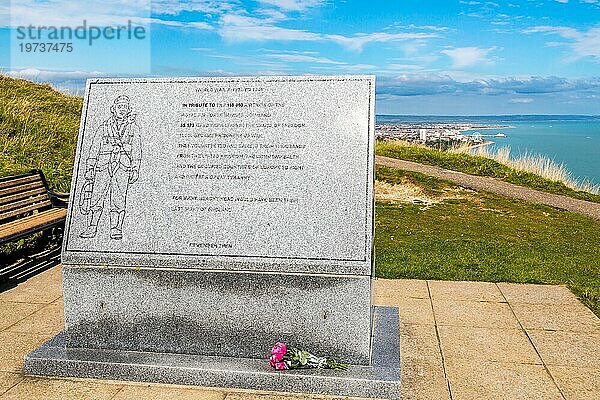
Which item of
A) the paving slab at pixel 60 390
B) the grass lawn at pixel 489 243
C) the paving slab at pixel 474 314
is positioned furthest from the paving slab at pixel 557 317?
→ the paving slab at pixel 60 390

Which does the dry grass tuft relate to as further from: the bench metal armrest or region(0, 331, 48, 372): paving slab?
region(0, 331, 48, 372): paving slab

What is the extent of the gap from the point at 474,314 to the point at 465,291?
2.57 ft

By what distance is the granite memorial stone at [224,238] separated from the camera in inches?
180

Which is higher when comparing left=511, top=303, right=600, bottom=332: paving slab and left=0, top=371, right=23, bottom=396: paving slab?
left=511, top=303, right=600, bottom=332: paving slab

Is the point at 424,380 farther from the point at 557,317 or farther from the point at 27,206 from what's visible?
the point at 27,206

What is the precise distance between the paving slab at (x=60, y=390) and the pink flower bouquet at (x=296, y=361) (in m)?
1.07

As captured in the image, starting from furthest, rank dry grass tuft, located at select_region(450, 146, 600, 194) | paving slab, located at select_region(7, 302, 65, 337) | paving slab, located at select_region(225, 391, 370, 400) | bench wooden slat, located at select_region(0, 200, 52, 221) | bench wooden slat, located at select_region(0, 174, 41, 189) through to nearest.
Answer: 1. dry grass tuft, located at select_region(450, 146, 600, 194)
2. bench wooden slat, located at select_region(0, 174, 41, 189)
3. bench wooden slat, located at select_region(0, 200, 52, 221)
4. paving slab, located at select_region(7, 302, 65, 337)
5. paving slab, located at select_region(225, 391, 370, 400)

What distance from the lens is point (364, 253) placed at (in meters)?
4.49

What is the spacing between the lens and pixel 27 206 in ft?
26.8

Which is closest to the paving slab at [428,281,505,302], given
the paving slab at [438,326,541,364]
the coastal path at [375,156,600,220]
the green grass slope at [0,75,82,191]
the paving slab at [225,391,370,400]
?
the paving slab at [438,326,541,364]

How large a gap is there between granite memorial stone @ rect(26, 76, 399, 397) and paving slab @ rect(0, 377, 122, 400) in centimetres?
10

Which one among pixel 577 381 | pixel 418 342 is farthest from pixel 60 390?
pixel 577 381

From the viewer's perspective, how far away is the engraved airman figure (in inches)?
194

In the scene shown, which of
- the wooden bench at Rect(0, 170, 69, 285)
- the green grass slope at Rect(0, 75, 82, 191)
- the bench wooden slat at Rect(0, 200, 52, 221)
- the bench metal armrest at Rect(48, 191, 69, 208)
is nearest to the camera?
the wooden bench at Rect(0, 170, 69, 285)
